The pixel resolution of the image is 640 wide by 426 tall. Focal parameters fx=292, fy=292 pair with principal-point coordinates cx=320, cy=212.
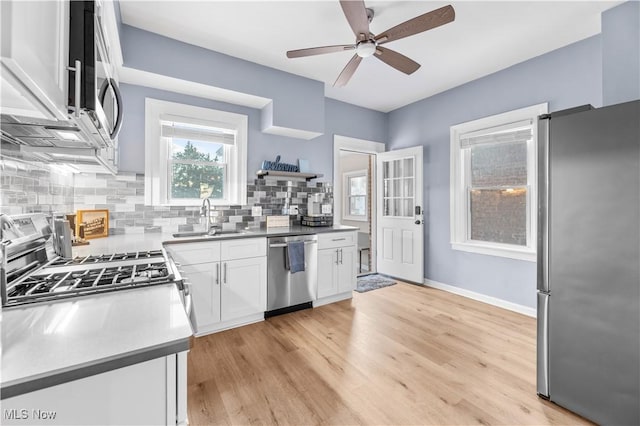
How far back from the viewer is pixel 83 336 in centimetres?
74

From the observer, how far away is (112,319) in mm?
846

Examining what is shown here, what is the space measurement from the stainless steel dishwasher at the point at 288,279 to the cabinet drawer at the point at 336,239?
101 mm

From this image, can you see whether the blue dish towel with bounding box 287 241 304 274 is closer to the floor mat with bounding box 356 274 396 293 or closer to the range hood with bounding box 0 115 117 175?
the floor mat with bounding box 356 274 396 293

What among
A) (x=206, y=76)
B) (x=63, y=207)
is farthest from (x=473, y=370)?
(x=206, y=76)

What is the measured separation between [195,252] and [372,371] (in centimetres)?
175

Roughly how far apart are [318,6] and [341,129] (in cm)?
219

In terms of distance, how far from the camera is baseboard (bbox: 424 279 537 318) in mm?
3174

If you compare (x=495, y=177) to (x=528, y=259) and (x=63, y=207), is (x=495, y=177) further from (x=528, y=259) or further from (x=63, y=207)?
(x=63, y=207)

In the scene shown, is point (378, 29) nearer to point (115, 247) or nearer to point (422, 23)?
point (422, 23)

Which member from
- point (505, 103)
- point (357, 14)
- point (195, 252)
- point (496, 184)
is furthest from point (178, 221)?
point (505, 103)

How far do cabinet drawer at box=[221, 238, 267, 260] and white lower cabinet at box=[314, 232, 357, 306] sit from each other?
2.34 ft

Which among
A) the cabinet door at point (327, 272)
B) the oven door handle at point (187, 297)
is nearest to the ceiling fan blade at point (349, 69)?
the cabinet door at point (327, 272)

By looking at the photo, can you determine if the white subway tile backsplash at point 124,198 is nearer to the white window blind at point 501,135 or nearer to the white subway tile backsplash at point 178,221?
the white subway tile backsplash at point 178,221

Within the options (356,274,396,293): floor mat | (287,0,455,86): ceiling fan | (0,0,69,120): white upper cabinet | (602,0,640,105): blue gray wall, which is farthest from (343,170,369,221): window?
(0,0,69,120): white upper cabinet
